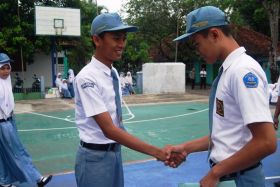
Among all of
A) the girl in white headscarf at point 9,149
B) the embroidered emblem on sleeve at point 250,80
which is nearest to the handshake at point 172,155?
the embroidered emblem on sleeve at point 250,80

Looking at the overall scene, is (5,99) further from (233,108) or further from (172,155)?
(233,108)

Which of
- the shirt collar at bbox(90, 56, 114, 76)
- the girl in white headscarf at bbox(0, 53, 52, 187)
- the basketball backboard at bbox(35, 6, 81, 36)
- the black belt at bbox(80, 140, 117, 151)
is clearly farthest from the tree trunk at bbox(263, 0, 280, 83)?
the black belt at bbox(80, 140, 117, 151)

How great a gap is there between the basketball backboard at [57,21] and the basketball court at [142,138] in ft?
24.7

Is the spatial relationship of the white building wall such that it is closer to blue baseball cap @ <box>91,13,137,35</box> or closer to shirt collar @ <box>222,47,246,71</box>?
blue baseball cap @ <box>91,13,137,35</box>

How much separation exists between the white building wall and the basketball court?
13.0 ft

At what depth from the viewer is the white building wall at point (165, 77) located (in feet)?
66.2

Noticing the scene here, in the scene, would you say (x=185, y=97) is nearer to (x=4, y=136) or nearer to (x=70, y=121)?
(x=70, y=121)

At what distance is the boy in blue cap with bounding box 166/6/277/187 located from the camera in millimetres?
1906

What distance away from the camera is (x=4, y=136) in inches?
199

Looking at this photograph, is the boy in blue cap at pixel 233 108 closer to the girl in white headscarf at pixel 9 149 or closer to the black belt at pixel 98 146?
the black belt at pixel 98 146

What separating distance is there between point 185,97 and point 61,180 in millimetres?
13316

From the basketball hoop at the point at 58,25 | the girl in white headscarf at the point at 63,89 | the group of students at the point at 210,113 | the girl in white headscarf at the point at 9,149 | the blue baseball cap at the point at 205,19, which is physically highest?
the basketball hoop at the point at 58,25

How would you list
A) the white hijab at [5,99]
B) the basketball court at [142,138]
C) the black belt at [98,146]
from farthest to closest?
the basketball court at [142,138]
the white hijab at [5,99]
the black belt at [98,146]

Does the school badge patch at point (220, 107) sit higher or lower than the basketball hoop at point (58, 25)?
lower
